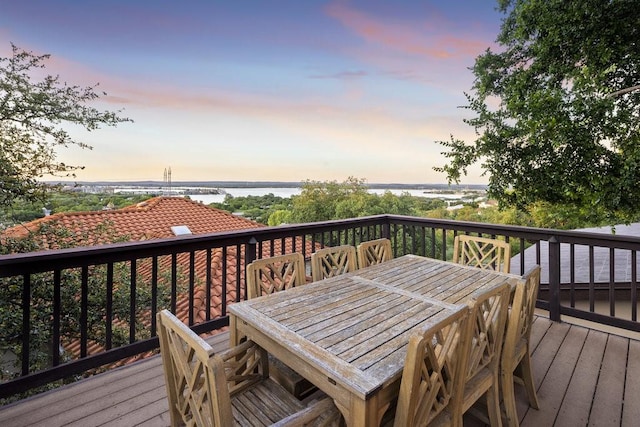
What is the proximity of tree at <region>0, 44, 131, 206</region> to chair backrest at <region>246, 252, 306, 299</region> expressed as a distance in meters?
Result: 4.57

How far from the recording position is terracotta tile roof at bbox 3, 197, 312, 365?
197 inches

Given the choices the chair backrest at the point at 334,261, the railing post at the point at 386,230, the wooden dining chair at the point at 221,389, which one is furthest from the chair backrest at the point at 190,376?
the railing post at the point at 386,230

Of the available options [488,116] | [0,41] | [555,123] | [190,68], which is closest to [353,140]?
[190,68]

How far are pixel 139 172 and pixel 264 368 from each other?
10769 mm

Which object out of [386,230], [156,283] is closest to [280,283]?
[156,283]

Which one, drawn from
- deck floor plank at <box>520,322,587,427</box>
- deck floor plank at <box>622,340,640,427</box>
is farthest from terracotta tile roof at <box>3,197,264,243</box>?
deck floor plank at <box>622,340,640,427</box>

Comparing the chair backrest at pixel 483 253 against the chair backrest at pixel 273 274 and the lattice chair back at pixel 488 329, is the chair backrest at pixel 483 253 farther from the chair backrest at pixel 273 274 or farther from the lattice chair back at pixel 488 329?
the chair backrest at pixel 273 274

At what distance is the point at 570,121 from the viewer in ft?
11.5

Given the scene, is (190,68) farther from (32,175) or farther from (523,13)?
(523,13)

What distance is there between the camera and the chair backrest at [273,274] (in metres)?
2.08

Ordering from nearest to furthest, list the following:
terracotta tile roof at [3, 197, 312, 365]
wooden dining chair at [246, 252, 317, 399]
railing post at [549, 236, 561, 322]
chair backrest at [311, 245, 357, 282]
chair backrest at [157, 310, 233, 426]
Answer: chair backrest at [157, 310, 233, 426], wooden dining chair at [246, 252, 317, 399], chair backrest at [311, 245, 357, 282], railing post at [549, 236, 561, 322], terracotta tile roof at [3, 197, 312, 365]

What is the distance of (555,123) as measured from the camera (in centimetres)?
342

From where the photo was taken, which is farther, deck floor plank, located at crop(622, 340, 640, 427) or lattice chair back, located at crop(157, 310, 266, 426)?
deck floor plank, located at crop(622, 340, 640, 427)

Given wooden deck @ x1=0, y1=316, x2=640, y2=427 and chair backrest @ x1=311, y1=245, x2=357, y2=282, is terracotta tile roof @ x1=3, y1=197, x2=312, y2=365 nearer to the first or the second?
wooden deck @ x1=0, y1=316, x2=640, y2=427
